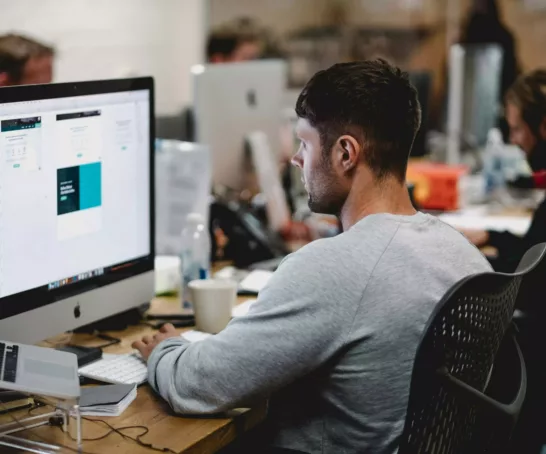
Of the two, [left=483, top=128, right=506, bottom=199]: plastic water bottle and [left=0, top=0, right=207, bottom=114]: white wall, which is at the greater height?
[left=0, top=0, right=207, bottom=114]: white wall

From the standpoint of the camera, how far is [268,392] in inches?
56.7

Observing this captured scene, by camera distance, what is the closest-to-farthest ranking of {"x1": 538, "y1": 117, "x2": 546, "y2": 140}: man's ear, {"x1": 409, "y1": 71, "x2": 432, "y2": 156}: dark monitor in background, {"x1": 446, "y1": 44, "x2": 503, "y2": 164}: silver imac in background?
1. {"x1": 538, "y1": 117, "x2": 546, "y2": 140}: man's ear
2. {"x1": 409, "y1": 71, "x2": 432, "y2": 156}: dark monitor in background
3. {"x1": 446, "y1": 44, "x2": 503, "y2": 164}: silver imac in background

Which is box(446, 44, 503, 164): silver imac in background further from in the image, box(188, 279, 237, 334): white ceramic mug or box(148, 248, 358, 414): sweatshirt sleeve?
box(148, 248, 358, 414): sweatshirt sleeve

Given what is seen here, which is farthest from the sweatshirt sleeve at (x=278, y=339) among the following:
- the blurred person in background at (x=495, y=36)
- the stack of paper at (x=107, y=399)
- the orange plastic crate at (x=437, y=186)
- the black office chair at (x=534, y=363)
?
the blurred person in background at (x=495, y=36)

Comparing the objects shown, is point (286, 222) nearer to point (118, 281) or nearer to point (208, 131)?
point (208, 131)

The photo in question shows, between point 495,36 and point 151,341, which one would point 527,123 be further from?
point 495,36

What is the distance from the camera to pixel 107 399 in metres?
1.54

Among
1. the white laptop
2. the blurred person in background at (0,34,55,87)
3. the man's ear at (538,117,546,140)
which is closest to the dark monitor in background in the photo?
the man's ear at (538,117,546,140)

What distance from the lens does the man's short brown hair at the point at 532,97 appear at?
2836 millimetres

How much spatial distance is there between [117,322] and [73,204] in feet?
1.26

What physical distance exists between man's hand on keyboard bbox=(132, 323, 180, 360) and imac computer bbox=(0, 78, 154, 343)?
0.47ft

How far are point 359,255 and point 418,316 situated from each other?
5.3 inches

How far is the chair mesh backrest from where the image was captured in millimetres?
1282

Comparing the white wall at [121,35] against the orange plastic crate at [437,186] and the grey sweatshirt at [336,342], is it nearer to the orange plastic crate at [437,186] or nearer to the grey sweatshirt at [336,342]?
the orange plastic crate at [437,186]
